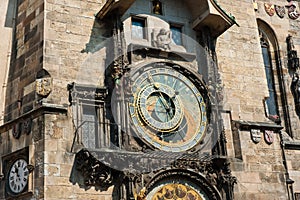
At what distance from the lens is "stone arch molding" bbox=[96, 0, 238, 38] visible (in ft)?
37.4

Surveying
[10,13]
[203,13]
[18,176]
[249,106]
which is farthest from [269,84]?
[18,176]

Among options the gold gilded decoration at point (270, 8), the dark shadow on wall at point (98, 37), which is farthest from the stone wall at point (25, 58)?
the gold gilded decoration at point (270, 8)

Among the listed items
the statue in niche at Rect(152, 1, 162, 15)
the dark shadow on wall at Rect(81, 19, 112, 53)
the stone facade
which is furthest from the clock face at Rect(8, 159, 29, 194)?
the statue in niche at Rect(152, 1, 162, 15)

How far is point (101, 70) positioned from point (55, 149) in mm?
2079

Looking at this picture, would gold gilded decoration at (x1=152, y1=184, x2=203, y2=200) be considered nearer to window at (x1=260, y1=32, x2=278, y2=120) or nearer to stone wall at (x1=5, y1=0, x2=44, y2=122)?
stone wall at (x1=5, y1=0, x2=44, y2=122)

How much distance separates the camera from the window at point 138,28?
39.4 ft

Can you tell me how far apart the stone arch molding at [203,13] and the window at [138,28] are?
1.79 ft

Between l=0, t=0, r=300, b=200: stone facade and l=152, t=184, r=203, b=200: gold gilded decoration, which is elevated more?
l=0, t=0, r=300, b=200: stone facade

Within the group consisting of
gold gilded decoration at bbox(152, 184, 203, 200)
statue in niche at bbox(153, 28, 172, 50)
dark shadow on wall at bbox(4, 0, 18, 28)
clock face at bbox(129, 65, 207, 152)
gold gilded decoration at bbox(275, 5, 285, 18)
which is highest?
gold gilded decoration at bbox(275, 5, 285, 18)

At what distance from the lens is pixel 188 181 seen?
1100cm

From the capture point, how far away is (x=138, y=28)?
12.1 metres

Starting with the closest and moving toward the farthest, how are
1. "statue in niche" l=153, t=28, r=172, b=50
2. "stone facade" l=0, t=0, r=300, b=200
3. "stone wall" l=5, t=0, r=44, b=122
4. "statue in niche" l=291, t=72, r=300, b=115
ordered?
"stone facade" l=0, t=0, r=300, b=200 < "stone wall" l=5, t=0, r=44, b=122 < "statue in niche" l=153, t=28, r=172, b=50 < "statue in niche" l=291, t=72, r=300, b=115

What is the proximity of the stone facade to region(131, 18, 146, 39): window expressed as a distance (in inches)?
2.0

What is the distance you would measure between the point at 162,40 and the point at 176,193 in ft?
11.2
